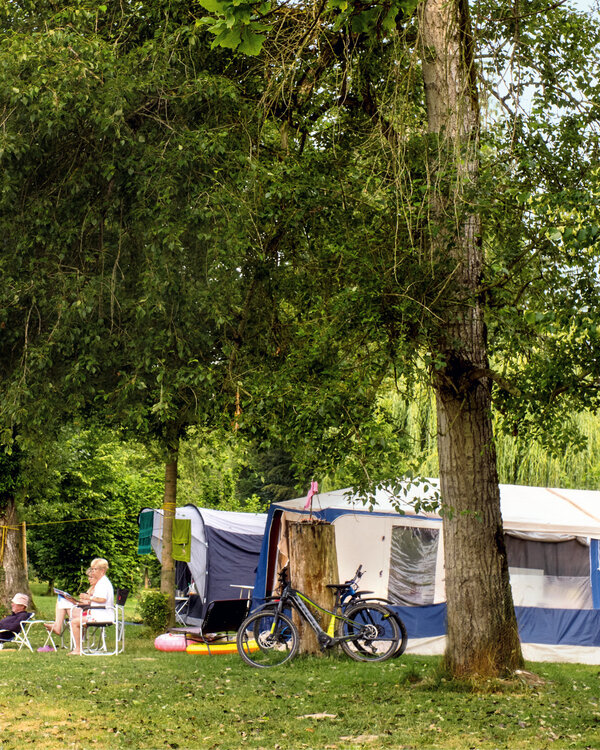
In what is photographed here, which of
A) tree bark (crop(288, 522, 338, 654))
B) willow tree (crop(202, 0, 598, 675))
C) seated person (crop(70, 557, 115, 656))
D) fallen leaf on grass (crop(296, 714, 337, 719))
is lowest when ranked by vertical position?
fallen leaf on grass (crop(296, 714, 337, 719))

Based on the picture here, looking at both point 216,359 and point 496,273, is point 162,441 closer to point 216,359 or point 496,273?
point 216,359

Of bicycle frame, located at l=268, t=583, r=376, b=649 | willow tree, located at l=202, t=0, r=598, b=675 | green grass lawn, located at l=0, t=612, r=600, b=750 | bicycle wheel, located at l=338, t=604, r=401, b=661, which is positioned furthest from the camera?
bicycle wheel, located at l=338, t=604, r=401, b=661

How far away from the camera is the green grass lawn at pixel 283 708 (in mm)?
5492

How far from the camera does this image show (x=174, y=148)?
902 cm

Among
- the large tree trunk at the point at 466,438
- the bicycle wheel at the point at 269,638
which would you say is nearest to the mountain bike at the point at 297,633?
the bicycle wheel at the point at 269,638

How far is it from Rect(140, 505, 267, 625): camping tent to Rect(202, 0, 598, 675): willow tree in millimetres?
9713

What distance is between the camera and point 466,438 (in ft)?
26.3

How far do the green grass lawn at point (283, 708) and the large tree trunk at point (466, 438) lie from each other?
46 centimetres

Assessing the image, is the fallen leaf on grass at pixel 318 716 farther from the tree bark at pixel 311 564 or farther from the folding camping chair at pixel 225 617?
the folding camping chair at pixel 225 617

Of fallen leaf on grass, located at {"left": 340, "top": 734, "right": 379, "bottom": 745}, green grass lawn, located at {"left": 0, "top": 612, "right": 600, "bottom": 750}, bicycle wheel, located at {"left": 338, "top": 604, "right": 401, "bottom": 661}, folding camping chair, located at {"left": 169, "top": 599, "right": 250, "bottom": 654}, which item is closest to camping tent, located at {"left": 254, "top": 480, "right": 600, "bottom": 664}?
folding camping chair, located at {"left": 169, "top": 599, "right": 250, "bottom": 654}

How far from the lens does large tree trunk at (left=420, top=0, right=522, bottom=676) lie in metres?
7.58

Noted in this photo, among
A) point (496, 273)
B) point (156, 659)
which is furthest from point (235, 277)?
point (156, 659)

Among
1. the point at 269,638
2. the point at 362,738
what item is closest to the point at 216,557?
the point at 269,638

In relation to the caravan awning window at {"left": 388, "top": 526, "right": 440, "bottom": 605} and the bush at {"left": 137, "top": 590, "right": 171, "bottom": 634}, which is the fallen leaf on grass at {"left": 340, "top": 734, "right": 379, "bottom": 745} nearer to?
the caravan awning window at {"left": 388, "top": 526, "right": 440, "bottom": 605}
